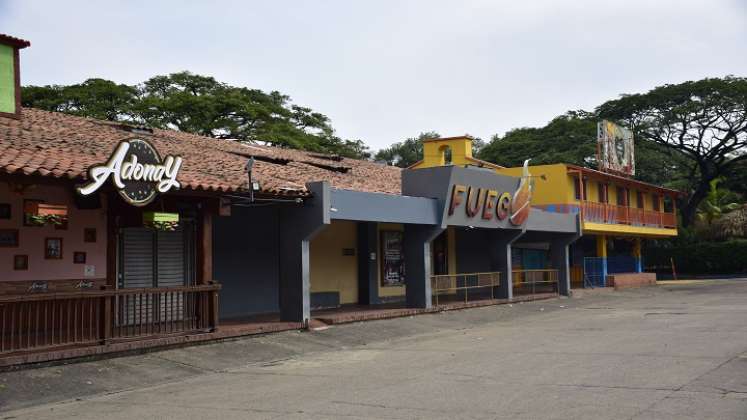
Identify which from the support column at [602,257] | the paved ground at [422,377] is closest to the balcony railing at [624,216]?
the support column at [602,257]

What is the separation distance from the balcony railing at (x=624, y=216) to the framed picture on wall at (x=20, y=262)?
23.9 metres

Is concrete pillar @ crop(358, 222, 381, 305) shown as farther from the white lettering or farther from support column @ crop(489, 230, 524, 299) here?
the white lettering

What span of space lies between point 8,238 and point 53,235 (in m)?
0.81

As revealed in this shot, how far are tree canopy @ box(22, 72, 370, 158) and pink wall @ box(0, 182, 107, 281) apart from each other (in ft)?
73.5

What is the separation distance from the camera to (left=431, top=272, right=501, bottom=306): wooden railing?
2150 cm

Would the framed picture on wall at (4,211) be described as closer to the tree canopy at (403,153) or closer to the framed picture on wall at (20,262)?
→ the framed picture on wall at (20,262)

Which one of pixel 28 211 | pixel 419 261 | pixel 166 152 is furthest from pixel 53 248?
pixel 419 261

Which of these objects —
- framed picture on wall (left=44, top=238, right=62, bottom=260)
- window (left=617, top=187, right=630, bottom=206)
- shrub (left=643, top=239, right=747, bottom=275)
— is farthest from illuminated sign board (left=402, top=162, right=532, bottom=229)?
shrub (left=643, top=239, right=747, bottom=275)

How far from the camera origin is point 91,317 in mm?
11938

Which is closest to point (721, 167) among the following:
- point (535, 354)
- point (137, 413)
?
point (535, 354)

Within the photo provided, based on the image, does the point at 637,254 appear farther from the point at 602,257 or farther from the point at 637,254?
the point at 602,257

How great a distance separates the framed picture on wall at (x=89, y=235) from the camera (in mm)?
13758

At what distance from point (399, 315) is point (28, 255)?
9303mm

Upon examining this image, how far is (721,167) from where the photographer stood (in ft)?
161
